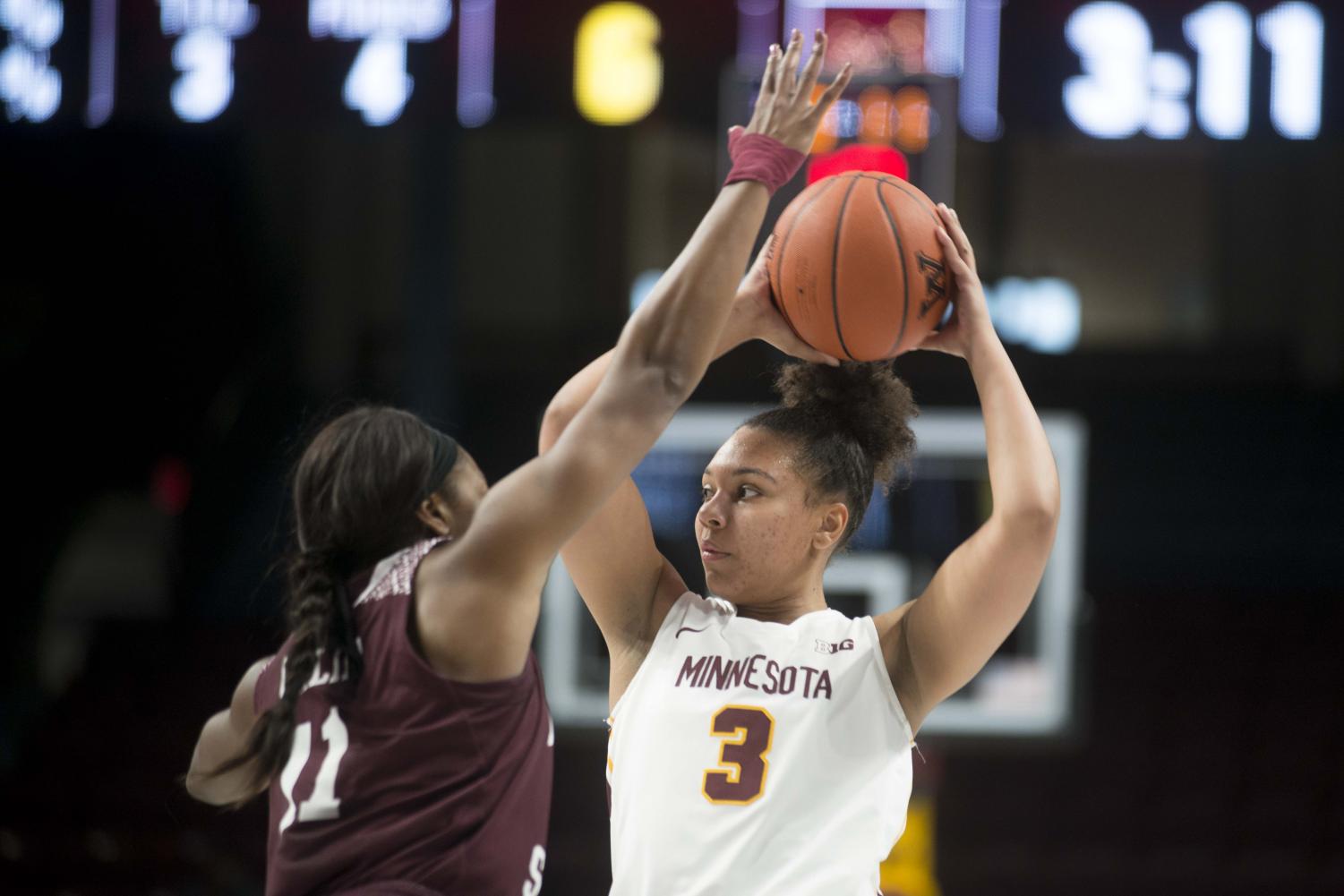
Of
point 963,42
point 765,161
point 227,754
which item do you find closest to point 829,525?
point 765,161

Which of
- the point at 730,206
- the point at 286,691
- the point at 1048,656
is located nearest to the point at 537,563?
the point at 286,691

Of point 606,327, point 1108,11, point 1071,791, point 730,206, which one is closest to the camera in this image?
point 730,206

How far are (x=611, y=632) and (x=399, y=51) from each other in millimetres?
3929

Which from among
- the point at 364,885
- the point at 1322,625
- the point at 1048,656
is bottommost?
the point at 1322,625

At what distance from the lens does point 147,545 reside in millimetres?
11961

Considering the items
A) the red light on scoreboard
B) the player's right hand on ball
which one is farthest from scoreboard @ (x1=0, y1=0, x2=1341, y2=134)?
the player's right hand on ball

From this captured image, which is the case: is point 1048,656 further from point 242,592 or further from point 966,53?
point 242,592

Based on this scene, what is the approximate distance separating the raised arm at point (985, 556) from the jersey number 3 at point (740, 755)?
0.26 meters

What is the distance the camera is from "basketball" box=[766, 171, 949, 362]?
2682 millimetres

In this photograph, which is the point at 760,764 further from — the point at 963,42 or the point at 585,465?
the point at 963,42

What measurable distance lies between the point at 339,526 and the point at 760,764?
795mm

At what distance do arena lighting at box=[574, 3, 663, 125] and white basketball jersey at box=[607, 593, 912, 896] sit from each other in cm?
394

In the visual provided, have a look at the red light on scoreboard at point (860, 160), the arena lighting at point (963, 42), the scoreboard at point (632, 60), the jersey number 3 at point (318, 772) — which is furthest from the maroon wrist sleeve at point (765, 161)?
the arena lighting at point (963, 42)

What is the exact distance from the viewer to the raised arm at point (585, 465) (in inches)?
84.3
